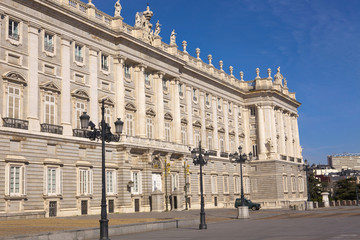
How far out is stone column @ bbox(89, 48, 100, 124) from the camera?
148ft

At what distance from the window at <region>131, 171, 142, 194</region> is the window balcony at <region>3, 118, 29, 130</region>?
556 inches

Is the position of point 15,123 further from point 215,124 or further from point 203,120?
point 215,124

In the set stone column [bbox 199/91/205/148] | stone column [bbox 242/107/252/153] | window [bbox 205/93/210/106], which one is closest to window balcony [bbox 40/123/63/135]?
stone column [bbox 199/91/205/148]

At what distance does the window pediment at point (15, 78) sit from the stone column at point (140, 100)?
15.3m

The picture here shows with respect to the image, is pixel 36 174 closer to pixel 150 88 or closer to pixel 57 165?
pixel 57 165

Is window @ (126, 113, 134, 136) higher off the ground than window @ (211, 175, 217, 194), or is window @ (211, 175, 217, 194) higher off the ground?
window @ (126, 113, 134, 136)

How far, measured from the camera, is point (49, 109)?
40219 mm

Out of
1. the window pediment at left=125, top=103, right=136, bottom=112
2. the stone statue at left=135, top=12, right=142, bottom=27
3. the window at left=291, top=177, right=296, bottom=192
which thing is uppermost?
the stone statue at left=135, top=12, right=142, bottom=27

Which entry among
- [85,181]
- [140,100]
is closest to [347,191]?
[140,100]

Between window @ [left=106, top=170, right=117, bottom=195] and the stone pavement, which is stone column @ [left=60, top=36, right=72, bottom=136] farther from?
the stone pavement

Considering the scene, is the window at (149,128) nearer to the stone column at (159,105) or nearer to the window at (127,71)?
the stone column at (159,105)

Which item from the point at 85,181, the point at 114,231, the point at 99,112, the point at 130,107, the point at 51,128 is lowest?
the point at 114,231

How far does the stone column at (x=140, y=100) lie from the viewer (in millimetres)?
50812

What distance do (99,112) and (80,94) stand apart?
123 inches
